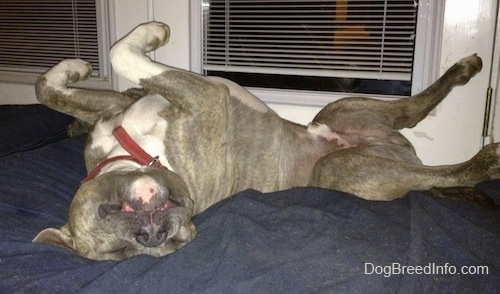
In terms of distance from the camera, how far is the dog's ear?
1793mm

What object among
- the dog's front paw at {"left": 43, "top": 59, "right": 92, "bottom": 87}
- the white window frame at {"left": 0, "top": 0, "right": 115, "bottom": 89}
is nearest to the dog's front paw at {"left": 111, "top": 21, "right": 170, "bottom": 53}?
the dog's front paw at {"left": 43, "top": 59, "right": 92, "bottom": 87}

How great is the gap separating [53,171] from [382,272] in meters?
1.67

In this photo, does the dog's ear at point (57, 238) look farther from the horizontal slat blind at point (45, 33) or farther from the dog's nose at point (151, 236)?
the horizontal slat blind at point (45, 33)

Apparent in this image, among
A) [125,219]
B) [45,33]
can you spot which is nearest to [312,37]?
[125,219]

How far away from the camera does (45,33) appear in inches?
153

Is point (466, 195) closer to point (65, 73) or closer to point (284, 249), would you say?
point (284, 249)

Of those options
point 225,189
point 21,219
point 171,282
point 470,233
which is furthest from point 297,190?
point 21,219

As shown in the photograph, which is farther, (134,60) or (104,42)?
(104,42)

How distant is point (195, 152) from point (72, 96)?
0.79 metres

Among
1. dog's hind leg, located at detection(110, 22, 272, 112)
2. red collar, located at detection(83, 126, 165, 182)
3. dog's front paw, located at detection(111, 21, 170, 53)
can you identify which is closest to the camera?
red collar, located at detection(83, 126, 165, 182)

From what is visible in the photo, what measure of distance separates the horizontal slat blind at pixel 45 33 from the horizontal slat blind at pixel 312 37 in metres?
1.02

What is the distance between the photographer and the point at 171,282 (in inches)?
59.6

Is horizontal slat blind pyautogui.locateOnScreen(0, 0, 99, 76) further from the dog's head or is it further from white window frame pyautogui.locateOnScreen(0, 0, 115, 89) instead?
the dog's head

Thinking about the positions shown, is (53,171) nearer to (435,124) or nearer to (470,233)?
(470,233)
